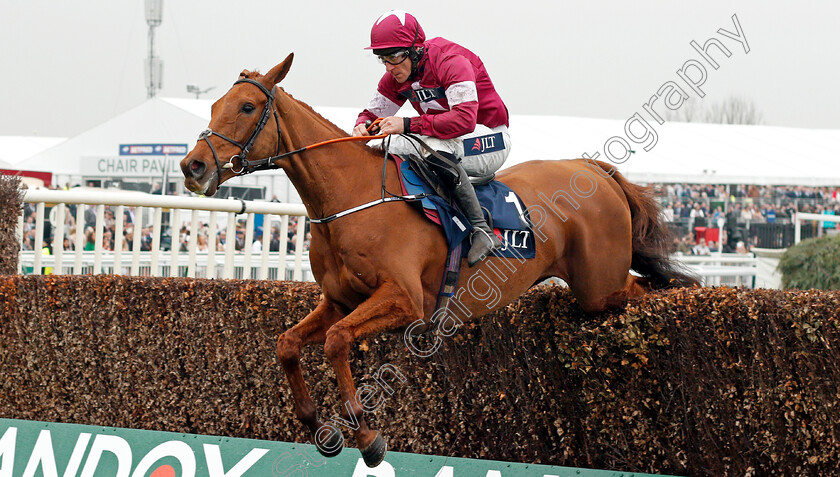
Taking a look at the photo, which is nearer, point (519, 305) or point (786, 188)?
point (519, 305)

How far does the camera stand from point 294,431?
19.5ft

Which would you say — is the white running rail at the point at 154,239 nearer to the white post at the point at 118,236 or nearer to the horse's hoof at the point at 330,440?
the white post at the point at 118,236

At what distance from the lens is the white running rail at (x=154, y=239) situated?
7.11m

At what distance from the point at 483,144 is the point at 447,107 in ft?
0.94

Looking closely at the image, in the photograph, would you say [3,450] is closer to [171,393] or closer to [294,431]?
[171,393]

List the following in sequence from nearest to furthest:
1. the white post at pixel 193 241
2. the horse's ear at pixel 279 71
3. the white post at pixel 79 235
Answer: the horse's ear at pixel 279 71 → the white post at pixel 79 235 → the white post at pixel 193 241

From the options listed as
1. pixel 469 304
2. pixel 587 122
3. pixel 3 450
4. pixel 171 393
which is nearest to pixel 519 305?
pixel 469 304

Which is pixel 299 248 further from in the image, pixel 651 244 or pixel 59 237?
pixel 651 244

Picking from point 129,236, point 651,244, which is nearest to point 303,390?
point 651,244

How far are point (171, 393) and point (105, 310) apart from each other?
2.55 ft

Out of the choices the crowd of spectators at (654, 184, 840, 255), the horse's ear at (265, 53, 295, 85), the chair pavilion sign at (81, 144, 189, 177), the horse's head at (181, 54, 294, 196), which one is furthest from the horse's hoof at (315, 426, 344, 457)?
the chair pavilion sign at (81, 144, 189, 177)

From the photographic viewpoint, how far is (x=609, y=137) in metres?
20.2

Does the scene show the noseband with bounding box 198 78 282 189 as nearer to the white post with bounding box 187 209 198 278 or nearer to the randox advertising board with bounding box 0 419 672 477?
the randox advertising board with bounding box 0 419 672 477

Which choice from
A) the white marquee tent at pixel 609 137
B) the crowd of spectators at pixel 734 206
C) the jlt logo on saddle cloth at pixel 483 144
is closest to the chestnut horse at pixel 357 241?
the jlt logo on saddle cloth at pixel 483 144
